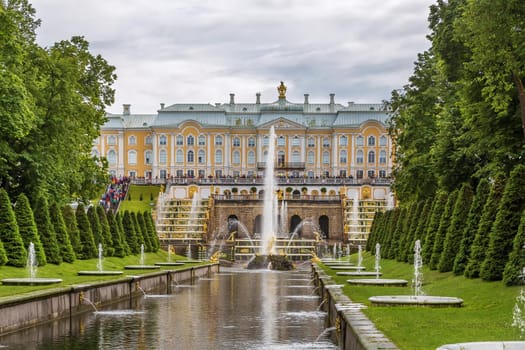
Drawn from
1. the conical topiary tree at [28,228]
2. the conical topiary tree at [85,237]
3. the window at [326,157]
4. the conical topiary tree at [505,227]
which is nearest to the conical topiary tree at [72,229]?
the conical topiary tree at [85,237]

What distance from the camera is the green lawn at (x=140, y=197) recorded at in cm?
7559

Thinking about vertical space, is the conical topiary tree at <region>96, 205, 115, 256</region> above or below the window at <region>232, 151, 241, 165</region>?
below

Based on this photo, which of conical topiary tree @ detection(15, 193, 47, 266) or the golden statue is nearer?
conical topiary tree @ detection(15, 193, 47, 266)

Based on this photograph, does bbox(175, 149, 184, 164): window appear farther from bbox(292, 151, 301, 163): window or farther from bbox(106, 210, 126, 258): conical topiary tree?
bbox(106, 210, 126, 258): conical topiary tree

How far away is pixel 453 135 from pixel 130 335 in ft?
63.8

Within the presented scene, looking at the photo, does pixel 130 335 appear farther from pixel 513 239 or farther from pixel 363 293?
pixel 513 239

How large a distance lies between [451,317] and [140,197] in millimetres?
71622

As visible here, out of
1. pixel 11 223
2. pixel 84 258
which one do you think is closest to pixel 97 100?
pixel 84 258

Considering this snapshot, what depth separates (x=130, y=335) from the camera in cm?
1378

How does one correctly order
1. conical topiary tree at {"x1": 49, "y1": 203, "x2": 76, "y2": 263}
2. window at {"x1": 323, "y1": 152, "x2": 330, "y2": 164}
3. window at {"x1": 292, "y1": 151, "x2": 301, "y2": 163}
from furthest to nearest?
window at {"x1": 323, "y1": 152, "x2": 330, "y2": 164}, window at {"x1": 292, "y1": 151, "x2": 301, "y2": 163}, conical topiary tree at {"x1": 49, "y1": 203, "x2": 76, "y2": 263}

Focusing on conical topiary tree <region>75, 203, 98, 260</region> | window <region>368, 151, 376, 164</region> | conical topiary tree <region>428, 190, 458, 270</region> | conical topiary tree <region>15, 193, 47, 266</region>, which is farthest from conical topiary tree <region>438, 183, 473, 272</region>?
window <region>368, 151, 376, 164</region>

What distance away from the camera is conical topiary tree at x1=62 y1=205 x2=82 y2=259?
99.5 ft

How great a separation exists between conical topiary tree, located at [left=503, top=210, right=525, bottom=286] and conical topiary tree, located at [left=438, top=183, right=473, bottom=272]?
6.01 meters

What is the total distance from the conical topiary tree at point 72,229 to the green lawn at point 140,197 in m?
42.1
